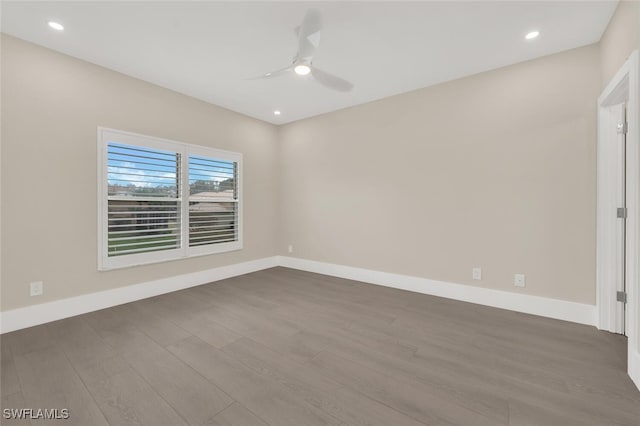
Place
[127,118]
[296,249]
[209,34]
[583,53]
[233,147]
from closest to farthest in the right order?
[209,34] < [583,53] < [127,118] < [233,147] < [296,249]

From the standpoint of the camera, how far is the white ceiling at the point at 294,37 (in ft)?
7.08

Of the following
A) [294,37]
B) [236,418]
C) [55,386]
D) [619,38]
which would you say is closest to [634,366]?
[619,38]

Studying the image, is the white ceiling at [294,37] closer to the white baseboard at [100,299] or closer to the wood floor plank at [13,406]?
the white baseboard at [100,299]

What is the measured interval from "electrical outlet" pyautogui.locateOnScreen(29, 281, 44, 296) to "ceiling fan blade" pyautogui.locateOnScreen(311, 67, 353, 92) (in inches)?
135

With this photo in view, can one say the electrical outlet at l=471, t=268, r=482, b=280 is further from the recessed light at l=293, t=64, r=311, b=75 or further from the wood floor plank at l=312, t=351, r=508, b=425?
the recessed light at l=293, t=64, r=311, b=75

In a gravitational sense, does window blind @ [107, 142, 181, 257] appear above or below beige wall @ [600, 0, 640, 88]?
below

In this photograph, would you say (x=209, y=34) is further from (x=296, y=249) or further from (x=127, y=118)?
(x=296, y=249)

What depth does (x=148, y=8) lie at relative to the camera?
215 centimetres

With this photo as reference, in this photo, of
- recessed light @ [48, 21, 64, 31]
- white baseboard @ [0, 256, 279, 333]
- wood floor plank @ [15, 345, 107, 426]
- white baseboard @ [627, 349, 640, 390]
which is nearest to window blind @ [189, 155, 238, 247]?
white baseboard @ [0, 256, 279, 333]

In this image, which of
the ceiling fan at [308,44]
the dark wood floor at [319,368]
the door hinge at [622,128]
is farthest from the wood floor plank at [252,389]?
the door hinge at [622,128]

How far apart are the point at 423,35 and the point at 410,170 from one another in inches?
65.6

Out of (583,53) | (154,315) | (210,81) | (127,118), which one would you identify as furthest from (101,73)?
(583,53)

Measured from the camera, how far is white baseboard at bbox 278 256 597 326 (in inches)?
106

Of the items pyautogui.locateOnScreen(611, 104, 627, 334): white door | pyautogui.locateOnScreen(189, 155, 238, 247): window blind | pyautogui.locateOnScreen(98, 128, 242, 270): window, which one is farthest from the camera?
pyautogui.locateOnScreen(189, 155, 238, 247): window blind
